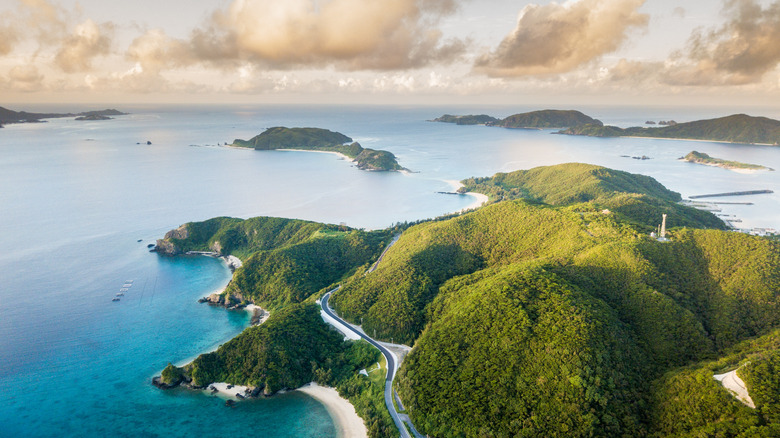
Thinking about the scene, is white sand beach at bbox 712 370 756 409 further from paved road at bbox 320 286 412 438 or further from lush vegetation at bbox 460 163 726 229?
lush vegetation at bbox 460 163 726 229

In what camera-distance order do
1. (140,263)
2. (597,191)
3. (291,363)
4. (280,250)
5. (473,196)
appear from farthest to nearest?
(473,196), (597,191), (140,263), (280,250), (291,363)

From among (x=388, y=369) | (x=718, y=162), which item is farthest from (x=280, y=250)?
(x=718, y=162)

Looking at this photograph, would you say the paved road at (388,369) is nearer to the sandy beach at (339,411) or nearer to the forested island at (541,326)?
the forested island at (541,326)

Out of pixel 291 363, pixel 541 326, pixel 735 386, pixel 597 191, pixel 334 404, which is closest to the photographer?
pixel 735 386

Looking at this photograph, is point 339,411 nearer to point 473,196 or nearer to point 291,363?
point 291,363

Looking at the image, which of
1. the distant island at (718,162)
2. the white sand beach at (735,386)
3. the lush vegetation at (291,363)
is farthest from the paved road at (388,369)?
the distant island at (718,162)

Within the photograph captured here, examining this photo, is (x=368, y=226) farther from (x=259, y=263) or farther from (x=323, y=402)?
(x=323, y=402)
